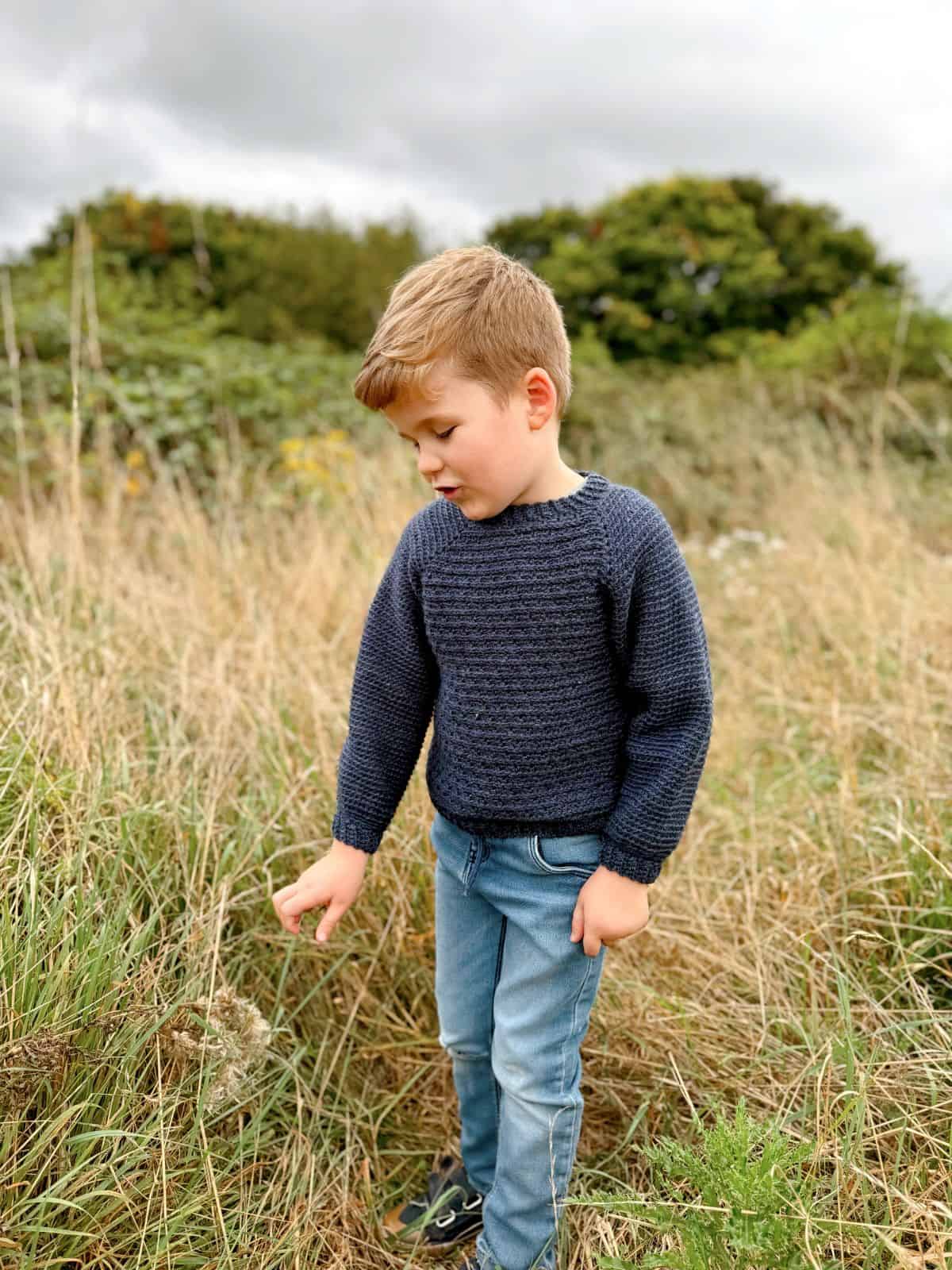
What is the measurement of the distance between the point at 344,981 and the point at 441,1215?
1.51 ft

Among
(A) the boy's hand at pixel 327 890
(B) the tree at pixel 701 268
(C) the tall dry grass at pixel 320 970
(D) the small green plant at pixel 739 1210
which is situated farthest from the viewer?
(B) the tree at pixel 701 268

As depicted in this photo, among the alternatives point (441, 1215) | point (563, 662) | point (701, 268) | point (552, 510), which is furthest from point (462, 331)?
point (701, 268)

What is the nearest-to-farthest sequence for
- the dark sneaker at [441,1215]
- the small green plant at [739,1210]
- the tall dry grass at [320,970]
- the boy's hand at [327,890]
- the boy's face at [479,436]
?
the small green plant at [739,1210] < the boy's face at [479,436] < the tall dry grass at [320,970] < the boy's hand at [327,890] < the dark sneaker at [441,1215]

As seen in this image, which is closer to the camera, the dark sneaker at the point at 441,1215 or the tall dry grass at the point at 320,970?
the tall dry grass at the point at 320,970

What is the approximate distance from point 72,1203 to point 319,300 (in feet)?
29.0

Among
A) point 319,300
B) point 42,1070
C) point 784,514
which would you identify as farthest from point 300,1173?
point 319,300

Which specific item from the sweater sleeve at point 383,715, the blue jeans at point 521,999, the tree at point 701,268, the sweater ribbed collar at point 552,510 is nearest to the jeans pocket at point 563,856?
the blue jeans at point 521,999

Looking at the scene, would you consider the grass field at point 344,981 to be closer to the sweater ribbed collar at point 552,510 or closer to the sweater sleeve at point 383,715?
the sweater sleeve at point 383,715

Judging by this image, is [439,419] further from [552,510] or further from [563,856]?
[563,856]

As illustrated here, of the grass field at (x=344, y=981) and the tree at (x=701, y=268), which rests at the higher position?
the tree at (x=701, y=268)

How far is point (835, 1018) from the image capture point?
1848 mm

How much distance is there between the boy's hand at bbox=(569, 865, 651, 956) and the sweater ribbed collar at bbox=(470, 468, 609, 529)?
0.51m

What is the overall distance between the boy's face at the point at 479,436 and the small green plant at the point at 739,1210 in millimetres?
885

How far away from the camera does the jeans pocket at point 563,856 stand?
150 cm
